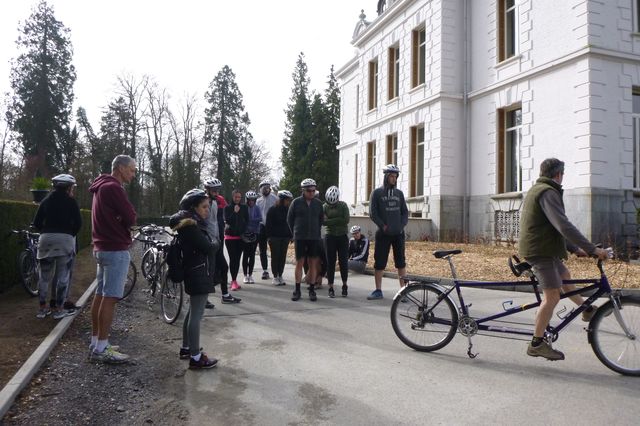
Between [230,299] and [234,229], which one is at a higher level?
[234,229]

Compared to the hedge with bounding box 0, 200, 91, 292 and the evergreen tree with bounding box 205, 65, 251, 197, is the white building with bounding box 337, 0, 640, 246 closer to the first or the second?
the hedge with bounding box 0, 200, 91, 292

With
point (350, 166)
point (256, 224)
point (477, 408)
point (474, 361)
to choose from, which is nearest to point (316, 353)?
point (474, 361)

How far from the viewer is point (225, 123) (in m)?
55.5

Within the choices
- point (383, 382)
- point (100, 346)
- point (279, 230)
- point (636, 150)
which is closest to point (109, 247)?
point (100, 346)

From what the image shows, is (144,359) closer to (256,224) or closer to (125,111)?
(256,224)

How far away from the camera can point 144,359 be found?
17.2 feet

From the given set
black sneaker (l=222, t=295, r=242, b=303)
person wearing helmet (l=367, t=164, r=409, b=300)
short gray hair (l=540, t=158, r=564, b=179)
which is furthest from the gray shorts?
black sneaker (l=222, t=295, r=242, b=303)

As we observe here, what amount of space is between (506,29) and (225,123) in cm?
4126

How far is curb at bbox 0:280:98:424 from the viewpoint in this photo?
12.8ft

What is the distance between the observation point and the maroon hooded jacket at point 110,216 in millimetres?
4953

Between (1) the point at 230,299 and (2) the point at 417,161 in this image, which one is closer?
(1) the point at 230,299

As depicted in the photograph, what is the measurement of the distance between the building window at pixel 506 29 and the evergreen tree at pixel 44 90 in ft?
120

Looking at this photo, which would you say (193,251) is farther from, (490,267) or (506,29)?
(506,29)

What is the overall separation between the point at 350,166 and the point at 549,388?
2680 centimetres
